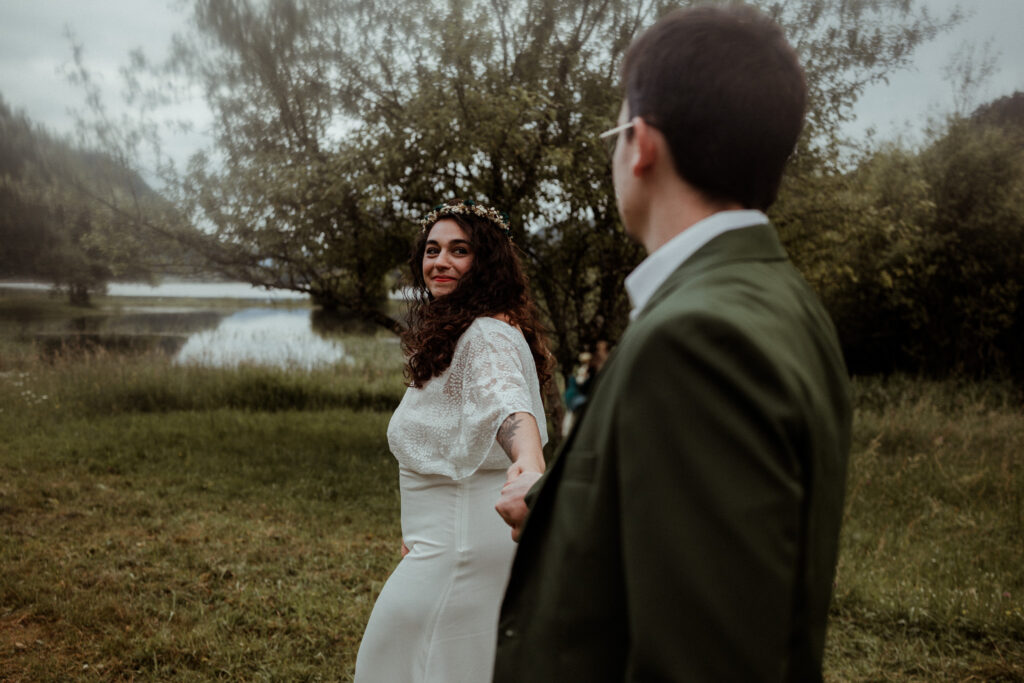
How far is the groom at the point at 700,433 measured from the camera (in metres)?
0.88

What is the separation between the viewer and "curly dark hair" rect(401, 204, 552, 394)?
8.14 feet

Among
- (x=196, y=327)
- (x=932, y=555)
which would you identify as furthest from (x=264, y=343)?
(x=932, y=555)

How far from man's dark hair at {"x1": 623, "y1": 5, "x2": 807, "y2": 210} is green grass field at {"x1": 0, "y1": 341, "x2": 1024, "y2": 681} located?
391 cm

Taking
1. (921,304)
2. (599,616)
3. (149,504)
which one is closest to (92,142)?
(149,504)

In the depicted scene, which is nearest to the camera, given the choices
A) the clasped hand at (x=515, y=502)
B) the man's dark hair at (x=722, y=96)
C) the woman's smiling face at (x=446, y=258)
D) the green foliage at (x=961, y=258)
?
the man's dark hair at (x=722, y=96)

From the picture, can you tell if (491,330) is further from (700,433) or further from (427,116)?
(427,116)

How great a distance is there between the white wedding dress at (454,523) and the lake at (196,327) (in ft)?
32.6

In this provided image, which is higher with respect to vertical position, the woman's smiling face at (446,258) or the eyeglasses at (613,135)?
the eyeglasses at (613,135)

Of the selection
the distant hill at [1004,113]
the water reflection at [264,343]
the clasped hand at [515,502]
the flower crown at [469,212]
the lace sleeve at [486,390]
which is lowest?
the water reflection at [264,343]

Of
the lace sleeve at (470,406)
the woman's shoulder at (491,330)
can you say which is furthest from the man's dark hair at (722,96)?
the woman's shoulder at (491,330)

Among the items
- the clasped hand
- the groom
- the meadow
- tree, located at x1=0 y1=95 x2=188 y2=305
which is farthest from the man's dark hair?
tree, located at x1=0 y1=95 x2=188 y2=305

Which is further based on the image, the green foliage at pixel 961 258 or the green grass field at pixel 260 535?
the green foliage at pixel 961 258

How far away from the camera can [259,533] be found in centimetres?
650

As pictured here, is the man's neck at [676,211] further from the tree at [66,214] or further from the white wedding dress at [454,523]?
the tree at [66,214]
